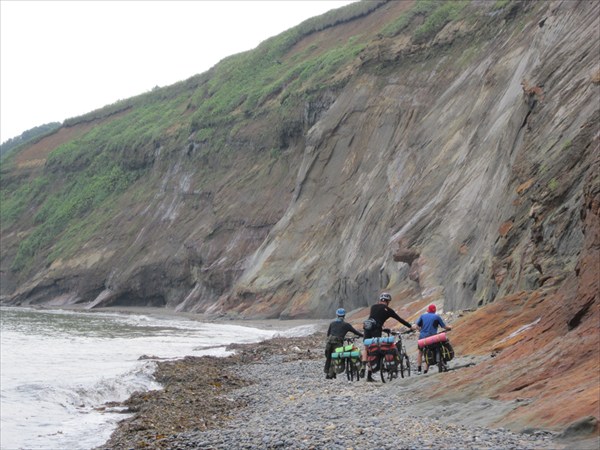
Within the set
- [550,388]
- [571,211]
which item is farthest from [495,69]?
[550,388]

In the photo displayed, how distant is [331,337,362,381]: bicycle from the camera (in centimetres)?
1583

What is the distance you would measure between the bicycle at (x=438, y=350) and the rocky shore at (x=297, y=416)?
47 centimetres

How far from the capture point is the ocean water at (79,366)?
16703mm

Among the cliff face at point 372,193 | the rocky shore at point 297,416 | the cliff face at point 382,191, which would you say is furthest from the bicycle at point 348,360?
the cliff face at point 382,191

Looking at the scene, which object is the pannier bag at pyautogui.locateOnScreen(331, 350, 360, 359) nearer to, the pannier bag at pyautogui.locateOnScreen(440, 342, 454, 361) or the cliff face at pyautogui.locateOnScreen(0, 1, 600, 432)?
the pannier bag at pyautogui.locateOnScreen(440, 342, 454, 361)

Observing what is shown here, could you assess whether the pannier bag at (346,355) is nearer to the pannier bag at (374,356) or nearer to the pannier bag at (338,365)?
the pannier bag at (338,365)

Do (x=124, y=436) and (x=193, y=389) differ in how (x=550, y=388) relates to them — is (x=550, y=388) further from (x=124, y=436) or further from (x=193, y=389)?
(x=193, y=389)

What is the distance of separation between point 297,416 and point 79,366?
52.9 feet

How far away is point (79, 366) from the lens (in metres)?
27.3

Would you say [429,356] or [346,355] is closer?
[429,356]

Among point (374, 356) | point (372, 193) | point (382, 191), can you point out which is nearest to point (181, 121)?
point (372, 193)

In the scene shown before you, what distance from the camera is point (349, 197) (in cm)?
4975

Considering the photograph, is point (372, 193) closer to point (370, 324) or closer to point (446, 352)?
point (370, 324)

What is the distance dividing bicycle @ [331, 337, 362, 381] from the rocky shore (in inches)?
9.2
